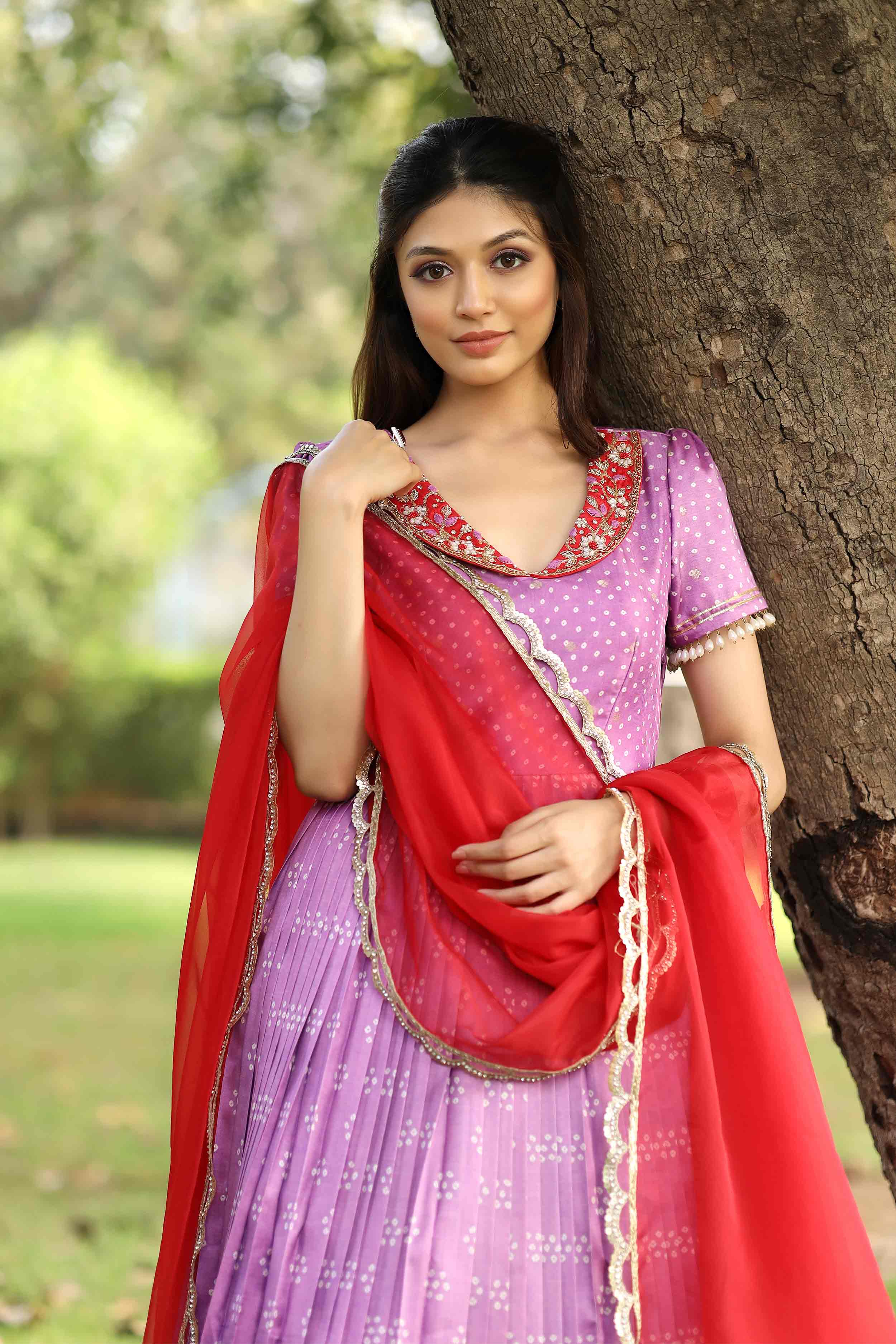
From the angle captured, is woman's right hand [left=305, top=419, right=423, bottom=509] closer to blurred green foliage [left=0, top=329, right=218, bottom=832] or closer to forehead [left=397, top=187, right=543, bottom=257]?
forehead [left=397, top=187, right=543, bottom=257]

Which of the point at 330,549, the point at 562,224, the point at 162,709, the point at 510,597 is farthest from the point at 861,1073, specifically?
the point at 162,709

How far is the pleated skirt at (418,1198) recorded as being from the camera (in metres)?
1.44

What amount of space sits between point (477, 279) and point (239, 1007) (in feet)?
3.15

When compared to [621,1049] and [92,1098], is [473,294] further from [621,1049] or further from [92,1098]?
[92,1098]

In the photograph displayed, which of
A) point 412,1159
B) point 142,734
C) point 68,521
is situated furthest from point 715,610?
point 142,734

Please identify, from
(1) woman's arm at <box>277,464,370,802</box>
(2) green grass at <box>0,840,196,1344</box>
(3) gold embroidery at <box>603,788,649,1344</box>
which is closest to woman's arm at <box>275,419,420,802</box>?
(1) woman's arm at <box>277,464,370,802</box>

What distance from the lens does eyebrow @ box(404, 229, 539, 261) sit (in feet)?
5.73

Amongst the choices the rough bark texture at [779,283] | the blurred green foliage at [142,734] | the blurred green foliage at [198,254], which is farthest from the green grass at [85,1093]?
the blurred green foliage at [198,254]

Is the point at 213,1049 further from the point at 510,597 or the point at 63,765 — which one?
the point at 63,765

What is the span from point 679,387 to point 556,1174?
1.05 meters

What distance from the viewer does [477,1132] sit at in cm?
149

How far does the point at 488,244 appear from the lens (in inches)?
68.9

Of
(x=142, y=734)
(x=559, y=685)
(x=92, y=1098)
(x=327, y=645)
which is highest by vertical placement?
(x=327, y=645)

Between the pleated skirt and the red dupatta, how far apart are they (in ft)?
0.07
